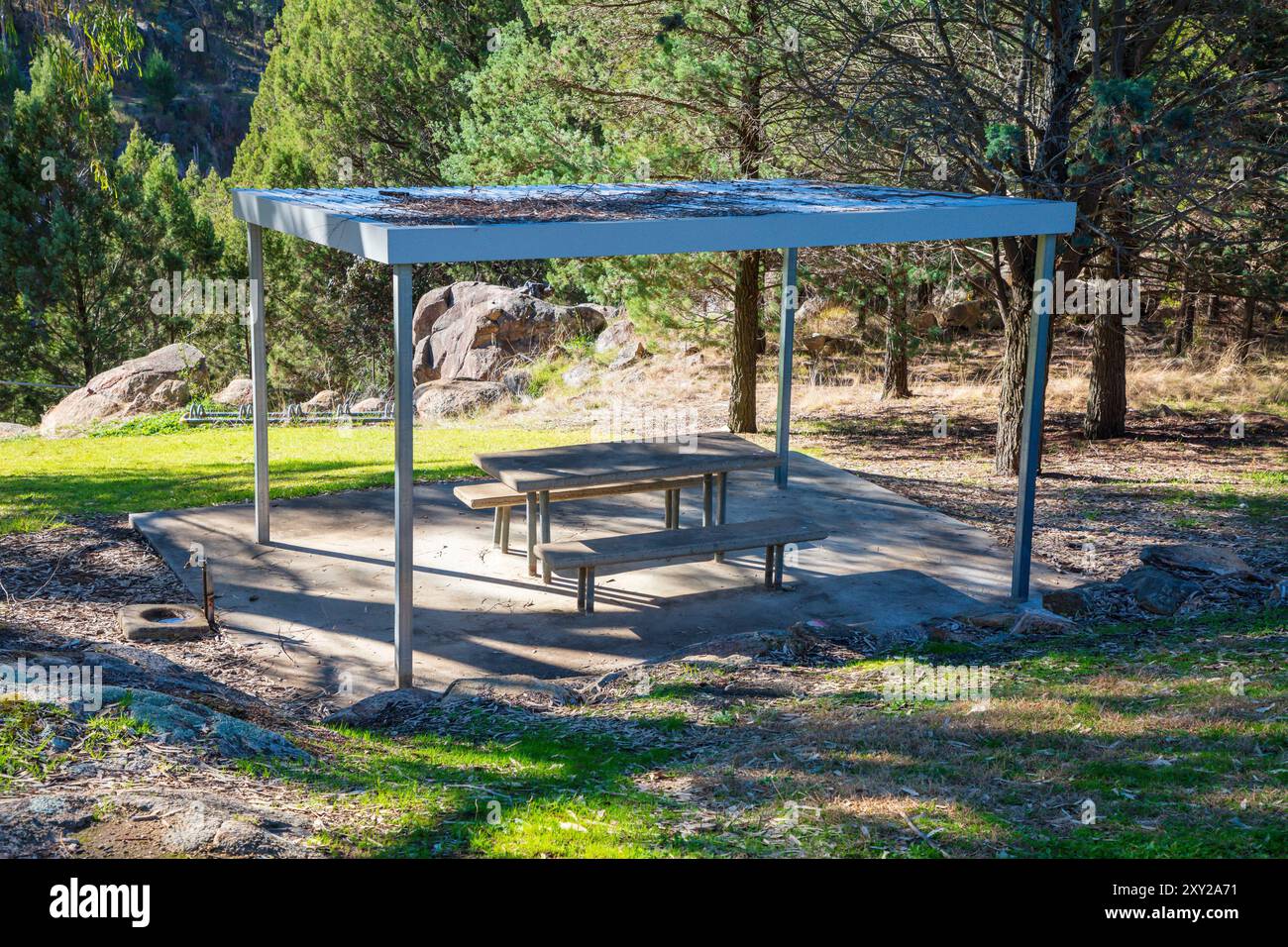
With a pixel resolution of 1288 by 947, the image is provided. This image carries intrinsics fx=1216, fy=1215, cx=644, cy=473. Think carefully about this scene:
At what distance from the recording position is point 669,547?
304 inches

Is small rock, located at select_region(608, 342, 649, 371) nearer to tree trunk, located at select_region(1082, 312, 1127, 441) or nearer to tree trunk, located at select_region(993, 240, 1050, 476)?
tree trunk, located at select_region(1082, 312, 1127, 441)

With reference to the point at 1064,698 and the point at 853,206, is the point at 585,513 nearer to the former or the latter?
the point at 853,206

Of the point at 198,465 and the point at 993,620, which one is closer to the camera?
the point at 993,620

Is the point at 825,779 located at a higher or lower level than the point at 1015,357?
lower

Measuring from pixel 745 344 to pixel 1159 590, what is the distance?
6.77m

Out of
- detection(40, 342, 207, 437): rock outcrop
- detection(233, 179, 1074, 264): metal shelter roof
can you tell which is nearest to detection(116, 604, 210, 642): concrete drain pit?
detection(233, 179, 1074, 264): metal shelter roof

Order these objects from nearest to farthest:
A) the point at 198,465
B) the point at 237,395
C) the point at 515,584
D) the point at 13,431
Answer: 1. the point at 515,584
2. the point at 198,465
3. the point at 13,431
4. the point at 237,395

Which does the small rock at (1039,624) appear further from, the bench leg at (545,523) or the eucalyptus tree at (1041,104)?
the eucalyptus tree at (1041,104)

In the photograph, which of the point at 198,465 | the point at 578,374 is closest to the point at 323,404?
the point at 578,374

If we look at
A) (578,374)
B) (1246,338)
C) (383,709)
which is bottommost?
(383,709)

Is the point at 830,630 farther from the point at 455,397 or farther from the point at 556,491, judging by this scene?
the point at 455,397

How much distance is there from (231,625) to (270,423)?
9080 mm
